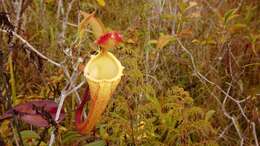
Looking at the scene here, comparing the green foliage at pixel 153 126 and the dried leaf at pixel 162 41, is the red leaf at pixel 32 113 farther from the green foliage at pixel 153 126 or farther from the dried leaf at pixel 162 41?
the dried leaf at pixel 162 41

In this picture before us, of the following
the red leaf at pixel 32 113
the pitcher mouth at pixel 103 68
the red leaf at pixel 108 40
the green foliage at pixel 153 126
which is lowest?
the green foliage at pixel 153 126

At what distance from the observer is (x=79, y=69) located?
1.55 m

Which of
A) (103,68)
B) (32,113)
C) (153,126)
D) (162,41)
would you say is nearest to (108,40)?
(103,68)

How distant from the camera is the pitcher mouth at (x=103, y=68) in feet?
3.95

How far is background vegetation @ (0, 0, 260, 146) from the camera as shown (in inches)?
68.4

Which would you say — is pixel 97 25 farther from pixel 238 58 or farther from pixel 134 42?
pixel 238 58

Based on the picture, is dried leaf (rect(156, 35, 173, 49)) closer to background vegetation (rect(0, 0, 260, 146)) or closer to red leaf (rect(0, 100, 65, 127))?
background vegetation (rect(0, 0, 260, 146))

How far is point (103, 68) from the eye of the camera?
4.00 ft

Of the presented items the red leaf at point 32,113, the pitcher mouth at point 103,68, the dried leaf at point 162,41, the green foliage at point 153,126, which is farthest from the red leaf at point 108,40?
the dried leaf at point 162,41

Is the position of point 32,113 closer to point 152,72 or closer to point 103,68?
point 103,68

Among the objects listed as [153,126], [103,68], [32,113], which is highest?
[103,68]

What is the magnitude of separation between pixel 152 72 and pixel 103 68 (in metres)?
0.97

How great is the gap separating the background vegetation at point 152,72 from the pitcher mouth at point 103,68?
0.76ft

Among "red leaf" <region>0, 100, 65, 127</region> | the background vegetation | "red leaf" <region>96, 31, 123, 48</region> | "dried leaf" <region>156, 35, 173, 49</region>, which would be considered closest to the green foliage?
the background vegetation
